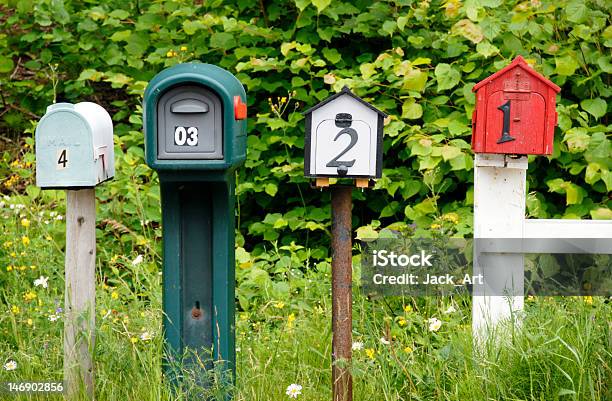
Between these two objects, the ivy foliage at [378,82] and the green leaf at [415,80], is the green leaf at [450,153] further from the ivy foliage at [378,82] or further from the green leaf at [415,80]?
the green leaf at [415,80]

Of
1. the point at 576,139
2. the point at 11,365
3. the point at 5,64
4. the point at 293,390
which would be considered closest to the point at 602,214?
the point at 576,139

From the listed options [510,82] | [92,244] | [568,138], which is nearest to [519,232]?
[510,82]

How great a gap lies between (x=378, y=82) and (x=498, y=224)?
5.73 feet

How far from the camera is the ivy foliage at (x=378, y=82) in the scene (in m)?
4.65

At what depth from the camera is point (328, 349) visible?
11.4ft

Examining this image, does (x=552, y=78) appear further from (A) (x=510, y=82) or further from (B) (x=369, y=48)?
(A) (x=510, y=82)

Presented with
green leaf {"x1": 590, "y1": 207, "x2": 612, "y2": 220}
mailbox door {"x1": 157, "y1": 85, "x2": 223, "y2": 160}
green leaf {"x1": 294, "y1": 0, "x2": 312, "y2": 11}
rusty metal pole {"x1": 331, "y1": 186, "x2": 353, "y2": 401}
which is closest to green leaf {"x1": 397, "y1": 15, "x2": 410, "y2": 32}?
green leaf {"x1": 294, "y1": 0, "x2": 312, "y2": 11}

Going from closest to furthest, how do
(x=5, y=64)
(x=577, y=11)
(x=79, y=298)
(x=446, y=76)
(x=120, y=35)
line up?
(x=79, y=298)
(x=577, y=11)
(x=446, y=76)
(x=120, y=35)
(x=5, y=64)

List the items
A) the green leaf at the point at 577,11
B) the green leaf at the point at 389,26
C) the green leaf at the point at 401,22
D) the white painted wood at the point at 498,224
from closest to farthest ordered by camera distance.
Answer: the white painted wood at the point at 498,224 → the green leaf at the point at 577,11 → the green leaf at the point at 401,22 → the green leaf at the point at 389,26

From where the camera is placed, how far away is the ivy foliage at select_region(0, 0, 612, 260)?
15.3ft

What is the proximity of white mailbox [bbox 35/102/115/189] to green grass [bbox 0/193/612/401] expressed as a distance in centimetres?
64

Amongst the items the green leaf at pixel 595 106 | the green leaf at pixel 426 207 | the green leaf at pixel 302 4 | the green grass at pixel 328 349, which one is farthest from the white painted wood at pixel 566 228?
the green leaf at pixel 302 4

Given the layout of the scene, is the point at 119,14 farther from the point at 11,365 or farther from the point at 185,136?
the point at 185,136

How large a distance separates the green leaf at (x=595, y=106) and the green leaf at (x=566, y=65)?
200 mm
